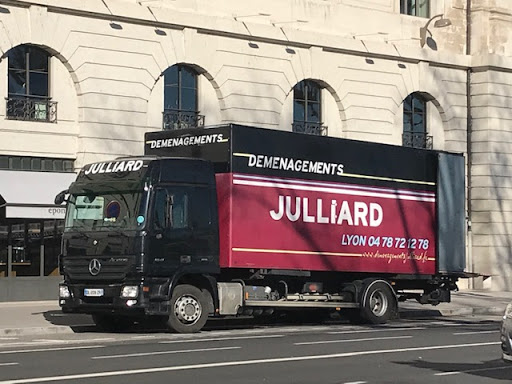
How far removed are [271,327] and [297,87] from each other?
1224cm

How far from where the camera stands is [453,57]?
3828 centimetres

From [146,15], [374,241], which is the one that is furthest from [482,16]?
[374,241]

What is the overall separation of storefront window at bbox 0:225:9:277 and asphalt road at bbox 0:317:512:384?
6295 millimetres

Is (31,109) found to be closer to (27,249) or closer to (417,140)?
(27,249)

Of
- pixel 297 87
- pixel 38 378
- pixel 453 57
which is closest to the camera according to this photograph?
pixel 38 378

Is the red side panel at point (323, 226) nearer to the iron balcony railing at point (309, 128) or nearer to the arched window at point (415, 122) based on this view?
the iron balcony railing at point (309, 128)

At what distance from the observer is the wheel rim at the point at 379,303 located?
24391mm

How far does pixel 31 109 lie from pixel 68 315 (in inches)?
240

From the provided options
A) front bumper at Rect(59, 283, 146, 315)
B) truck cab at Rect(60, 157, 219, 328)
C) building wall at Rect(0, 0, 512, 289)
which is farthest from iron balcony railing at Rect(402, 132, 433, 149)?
front bumper at Rect(59, 283, 146, 315)

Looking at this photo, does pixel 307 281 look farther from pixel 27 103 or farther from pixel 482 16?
pixel 482 16

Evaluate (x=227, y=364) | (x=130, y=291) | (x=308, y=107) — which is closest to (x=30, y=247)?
(x=130, y=291)

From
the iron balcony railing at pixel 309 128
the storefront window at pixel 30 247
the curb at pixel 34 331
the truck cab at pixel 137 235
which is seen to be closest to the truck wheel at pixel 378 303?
the truck cab at pixel 137 235

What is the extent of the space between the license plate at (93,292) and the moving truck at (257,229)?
0.02 meters

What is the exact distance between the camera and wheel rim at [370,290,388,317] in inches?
960
